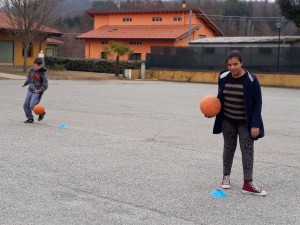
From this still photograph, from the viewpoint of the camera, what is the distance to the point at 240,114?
6.31 metres

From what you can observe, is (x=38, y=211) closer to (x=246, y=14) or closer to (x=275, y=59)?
(x=275, y=59)

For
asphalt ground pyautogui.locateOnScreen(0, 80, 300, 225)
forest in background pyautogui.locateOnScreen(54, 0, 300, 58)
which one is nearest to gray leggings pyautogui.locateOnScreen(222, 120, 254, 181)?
asphalt ground pyautogui.locateOnScreen(0, 80, 300, 225)

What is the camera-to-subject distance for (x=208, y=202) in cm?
585

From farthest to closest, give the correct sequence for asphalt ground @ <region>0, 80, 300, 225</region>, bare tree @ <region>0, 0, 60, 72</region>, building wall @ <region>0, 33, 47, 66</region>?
building wall @ <region>0, 33, 47, 66</region> → bare tree @ <region>0, 0, 60, 72</region> → asphalt ground @ <region>0, 80, 300, 225</region>

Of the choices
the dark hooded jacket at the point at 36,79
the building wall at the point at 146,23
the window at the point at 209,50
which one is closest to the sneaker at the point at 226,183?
the dark hooded jacket at the point at 36,79

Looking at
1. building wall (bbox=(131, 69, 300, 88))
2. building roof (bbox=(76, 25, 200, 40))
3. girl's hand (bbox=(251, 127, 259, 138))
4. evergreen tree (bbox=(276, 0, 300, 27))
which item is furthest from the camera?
building roof (bbox=(76, 25, 200, 40))

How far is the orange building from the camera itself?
182ft

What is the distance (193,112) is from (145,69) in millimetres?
26036

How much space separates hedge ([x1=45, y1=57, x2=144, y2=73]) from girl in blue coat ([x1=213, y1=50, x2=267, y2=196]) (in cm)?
3930

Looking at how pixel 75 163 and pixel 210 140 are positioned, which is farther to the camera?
pixel 210 140

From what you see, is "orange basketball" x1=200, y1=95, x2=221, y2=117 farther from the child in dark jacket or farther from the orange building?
the orange building

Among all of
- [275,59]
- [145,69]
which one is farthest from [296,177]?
[145,69]

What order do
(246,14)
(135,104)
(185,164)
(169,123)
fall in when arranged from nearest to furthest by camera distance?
(185,164), (169,123), (135,104), (246,14)

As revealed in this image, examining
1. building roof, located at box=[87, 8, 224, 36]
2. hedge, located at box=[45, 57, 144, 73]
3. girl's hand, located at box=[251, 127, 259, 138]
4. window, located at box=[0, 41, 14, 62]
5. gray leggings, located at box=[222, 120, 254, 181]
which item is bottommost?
gray leggings, located at box=[222, 120, 254, 181]
